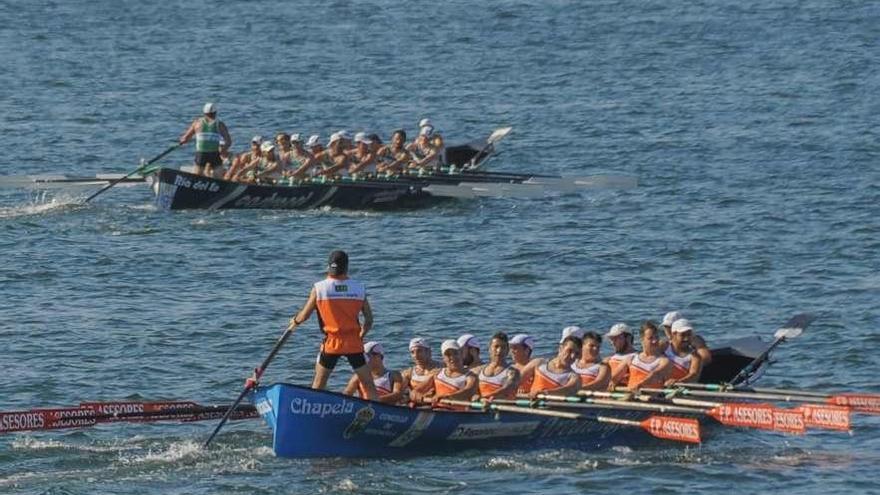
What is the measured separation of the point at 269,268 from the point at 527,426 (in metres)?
13.7

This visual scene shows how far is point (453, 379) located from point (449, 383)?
0.08m

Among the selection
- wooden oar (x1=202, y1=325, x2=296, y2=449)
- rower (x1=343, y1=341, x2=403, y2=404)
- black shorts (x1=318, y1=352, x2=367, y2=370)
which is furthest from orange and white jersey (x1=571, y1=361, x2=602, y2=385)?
wooden oar (x1=202, y1=325, x2=296, y2=449)

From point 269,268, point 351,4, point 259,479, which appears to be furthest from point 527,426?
point 351,4

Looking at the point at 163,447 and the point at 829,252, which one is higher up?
the point at 829,252

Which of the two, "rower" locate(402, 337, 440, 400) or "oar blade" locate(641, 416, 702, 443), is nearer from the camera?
"oar blade" locate(641, 416, 702, 443)

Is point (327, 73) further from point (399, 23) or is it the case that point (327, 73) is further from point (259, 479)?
point (259, 479)

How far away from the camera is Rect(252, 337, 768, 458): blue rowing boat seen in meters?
25.6

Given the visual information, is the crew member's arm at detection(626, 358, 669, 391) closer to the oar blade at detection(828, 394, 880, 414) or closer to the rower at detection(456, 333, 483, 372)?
the rower at detection(456, 333, 483, 372)

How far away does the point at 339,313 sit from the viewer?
86.4 ft

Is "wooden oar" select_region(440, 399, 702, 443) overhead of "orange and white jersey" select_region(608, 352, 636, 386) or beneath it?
beneath

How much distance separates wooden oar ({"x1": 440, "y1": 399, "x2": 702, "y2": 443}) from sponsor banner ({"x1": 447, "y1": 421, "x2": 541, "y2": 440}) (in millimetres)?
189

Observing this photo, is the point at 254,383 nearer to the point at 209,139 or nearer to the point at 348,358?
the point at 348,358

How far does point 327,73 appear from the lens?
69625mm

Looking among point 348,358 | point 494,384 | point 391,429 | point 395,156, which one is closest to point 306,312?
point 348,358
